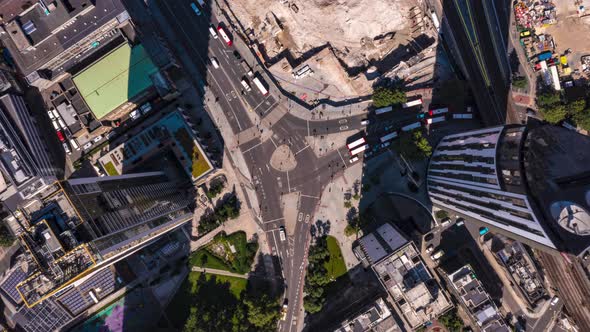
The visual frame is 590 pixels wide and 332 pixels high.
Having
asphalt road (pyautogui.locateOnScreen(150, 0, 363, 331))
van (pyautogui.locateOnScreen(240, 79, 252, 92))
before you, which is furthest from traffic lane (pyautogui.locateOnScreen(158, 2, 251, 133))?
van (pyautogui.locateOnScreen(240, 79, 252, 92))

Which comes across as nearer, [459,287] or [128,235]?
[128,235]

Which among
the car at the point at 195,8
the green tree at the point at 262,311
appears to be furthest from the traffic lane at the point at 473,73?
the green tree at the point at 262,311

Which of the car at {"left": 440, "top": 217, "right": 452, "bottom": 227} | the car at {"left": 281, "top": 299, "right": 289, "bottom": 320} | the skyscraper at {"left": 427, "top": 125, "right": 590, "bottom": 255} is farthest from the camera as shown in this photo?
the car at {"left": 281, "top": 299, "right": 289, "bottom": 320}

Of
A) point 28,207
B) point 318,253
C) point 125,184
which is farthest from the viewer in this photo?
point 318,253

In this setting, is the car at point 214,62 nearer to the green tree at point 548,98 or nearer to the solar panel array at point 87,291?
the solar panel array at point 87,291

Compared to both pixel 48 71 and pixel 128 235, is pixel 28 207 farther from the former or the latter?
pixel 48 71

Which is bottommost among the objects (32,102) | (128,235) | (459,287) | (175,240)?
(459,287)

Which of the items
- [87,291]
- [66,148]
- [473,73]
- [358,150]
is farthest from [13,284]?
[473,73]

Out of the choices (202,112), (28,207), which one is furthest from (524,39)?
(28,207)

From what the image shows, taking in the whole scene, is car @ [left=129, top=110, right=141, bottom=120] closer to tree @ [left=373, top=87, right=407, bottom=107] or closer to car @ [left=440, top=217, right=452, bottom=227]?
tree @ [left=373, top=87, right=407, bottom=107]
